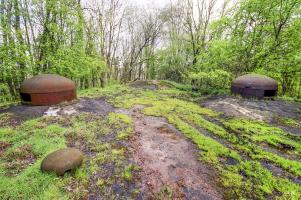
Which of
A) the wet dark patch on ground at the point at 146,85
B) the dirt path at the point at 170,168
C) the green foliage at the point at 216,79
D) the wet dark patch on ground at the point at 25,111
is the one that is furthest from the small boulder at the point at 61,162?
the wet dark patch on ground at the point at 146,85

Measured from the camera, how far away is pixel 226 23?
47.9 ft

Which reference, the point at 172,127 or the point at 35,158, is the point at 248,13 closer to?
the point at 172,127

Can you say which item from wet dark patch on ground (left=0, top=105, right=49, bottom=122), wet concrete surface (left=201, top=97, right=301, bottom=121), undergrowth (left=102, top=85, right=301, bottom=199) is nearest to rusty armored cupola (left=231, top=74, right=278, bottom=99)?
wet concrete surface (left=201, top=97, right=301, bottom=121)

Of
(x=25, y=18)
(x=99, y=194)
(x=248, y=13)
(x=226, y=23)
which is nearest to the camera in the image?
(x=99, y=194)

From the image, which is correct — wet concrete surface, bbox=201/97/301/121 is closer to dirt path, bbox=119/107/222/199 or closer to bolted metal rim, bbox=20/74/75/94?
dirt path, bbox=119/107/222/199

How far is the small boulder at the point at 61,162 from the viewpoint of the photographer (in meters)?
4.02

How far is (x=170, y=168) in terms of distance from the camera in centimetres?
460

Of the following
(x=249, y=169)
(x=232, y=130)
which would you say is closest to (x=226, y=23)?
(x=232, y=130)

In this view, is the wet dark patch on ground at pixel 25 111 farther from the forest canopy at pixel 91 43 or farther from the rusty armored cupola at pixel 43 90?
the forest canopy at pixel 91 43

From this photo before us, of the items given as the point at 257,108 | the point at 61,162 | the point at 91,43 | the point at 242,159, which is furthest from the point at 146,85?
the point at 61,162

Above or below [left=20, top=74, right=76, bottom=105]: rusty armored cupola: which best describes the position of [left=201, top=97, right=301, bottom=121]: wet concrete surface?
below

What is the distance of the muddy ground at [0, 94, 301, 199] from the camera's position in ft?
12.9

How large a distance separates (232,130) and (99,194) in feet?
18.4

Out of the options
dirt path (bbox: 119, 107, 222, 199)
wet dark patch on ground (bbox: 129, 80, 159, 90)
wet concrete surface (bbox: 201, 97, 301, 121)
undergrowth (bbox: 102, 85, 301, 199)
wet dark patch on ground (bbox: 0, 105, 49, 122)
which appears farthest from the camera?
wet dark patch on ground (bbox: 129, 80, 159, 90)
